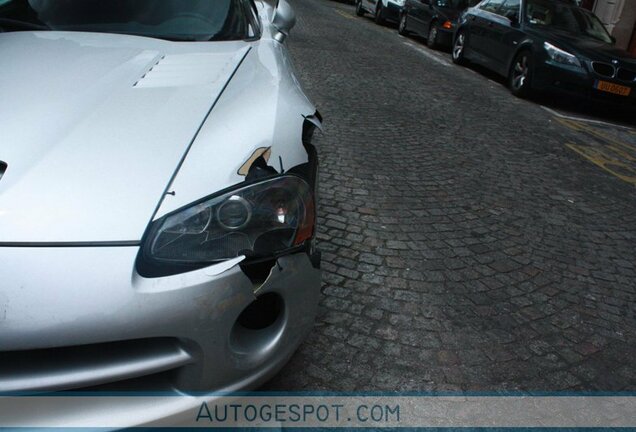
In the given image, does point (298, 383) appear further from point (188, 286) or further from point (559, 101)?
point (559, 101)

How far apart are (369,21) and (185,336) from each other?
17.6 meters

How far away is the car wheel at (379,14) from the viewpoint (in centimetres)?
1616

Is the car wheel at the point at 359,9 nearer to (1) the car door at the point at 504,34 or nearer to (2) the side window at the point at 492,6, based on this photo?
(2) the side window at the point at 492,6

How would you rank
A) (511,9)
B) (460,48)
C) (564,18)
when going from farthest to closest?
(460,48) < (511,9) < (564,18)

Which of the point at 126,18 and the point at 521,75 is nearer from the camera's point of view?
the point at 126,18

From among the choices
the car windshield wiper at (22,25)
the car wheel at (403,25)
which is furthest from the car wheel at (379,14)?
the car windshield wiper at (22,25)

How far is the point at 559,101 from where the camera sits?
8.81 meters

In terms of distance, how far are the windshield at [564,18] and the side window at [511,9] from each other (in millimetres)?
159

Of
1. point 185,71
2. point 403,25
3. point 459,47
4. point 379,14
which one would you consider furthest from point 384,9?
point 185,71

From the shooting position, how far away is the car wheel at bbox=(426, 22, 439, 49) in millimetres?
12320

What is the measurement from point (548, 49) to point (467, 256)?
5.73 meters

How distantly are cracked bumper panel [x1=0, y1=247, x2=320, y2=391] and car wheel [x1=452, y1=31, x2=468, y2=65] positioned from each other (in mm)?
9997

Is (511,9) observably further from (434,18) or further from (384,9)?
A: (384,9)

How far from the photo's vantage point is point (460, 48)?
1066 centimetres
